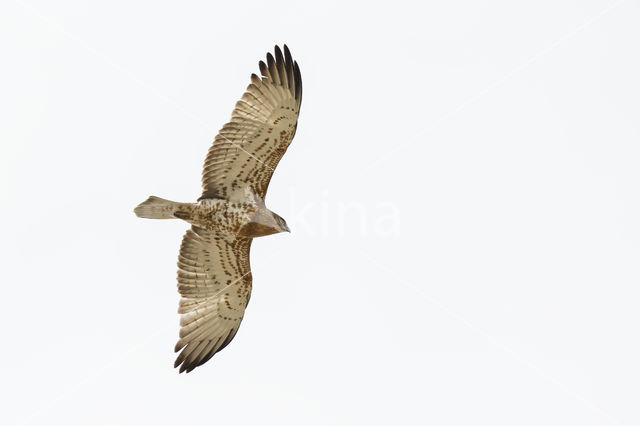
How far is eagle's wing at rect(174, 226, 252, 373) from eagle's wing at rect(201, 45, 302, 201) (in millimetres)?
1279

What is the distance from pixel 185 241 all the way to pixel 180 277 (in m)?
0.61

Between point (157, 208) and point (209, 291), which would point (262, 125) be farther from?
point (209, 291)

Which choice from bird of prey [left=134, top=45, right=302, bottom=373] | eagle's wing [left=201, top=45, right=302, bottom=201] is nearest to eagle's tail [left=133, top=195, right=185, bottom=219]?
bird of prey [left=134, top=45, right=302, bottom=373]

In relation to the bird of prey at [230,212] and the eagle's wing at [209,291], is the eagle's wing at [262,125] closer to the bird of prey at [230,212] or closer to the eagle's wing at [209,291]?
the bird of prey at [230,212]

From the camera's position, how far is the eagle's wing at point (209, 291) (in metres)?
Result: 14.2

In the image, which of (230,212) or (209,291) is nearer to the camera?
(230,212)

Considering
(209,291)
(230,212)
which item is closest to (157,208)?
(230,212)

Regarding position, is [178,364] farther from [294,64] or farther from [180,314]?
[294,64]

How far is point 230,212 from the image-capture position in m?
13.6

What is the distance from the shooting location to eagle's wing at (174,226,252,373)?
1418 cm

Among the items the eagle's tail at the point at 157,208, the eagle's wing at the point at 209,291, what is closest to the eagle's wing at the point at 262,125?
the eagle's tail at the point at 157,208

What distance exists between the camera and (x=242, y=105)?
524 inches

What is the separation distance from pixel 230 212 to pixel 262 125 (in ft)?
4.56

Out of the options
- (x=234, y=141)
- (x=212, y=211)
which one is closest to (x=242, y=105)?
(x=234, y=141)
